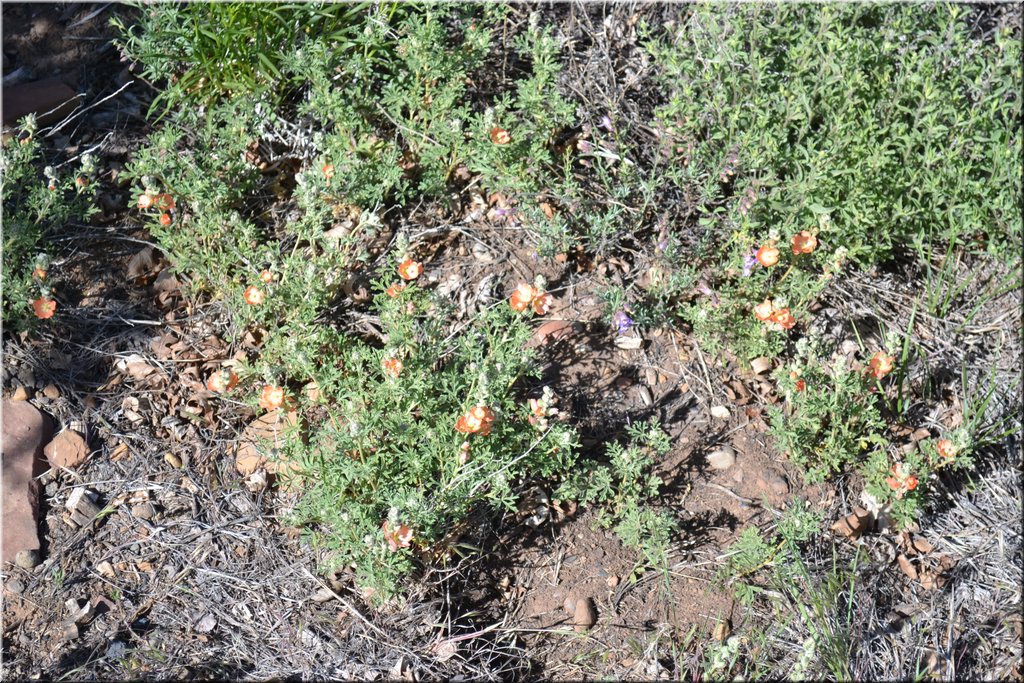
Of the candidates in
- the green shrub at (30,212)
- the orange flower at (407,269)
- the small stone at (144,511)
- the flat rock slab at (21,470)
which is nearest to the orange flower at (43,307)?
the green shrub at (30,212)

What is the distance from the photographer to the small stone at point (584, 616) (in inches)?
124

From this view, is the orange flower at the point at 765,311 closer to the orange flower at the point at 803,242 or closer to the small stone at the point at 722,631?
the orange flower at the point at 803,242

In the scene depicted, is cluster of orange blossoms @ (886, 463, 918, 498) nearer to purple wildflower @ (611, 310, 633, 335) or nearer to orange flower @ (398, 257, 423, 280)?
purple wildflower @ (611, 310, 633, 335)

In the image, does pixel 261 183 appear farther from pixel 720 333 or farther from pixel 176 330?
pixel 720 333

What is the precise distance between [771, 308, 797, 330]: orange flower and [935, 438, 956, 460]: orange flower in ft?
2.29

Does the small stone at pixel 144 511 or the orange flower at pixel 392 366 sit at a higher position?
the orange flower at pixel 392 366

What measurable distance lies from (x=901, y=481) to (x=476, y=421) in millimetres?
1543

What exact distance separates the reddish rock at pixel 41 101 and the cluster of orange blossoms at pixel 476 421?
2.64 meters

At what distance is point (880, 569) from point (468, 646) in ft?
5.09

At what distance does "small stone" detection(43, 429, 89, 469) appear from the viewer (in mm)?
3373

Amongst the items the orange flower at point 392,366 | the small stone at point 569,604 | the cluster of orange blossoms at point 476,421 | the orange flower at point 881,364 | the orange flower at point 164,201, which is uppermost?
the orange flower at point 164,201

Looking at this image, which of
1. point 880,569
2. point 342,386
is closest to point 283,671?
point 342,386

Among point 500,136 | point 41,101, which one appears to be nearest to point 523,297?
point 500,136

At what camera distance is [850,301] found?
3863 mm
